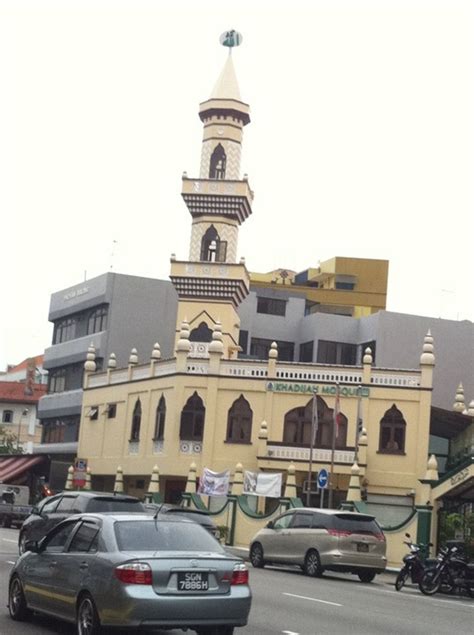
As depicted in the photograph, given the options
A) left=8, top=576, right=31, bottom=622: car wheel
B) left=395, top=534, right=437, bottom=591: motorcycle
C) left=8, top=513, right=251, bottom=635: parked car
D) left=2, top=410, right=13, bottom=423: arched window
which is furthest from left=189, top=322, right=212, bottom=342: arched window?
left=2, top=410, right=13, bottom=423: arched window

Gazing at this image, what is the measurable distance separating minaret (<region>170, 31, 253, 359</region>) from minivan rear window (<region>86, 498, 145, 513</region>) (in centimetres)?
2937

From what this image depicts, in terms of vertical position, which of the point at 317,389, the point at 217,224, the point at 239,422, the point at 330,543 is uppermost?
the point at 217,224

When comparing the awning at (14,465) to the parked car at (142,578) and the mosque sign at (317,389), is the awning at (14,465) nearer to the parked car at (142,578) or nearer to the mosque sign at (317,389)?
the mosque sign at (317,389)

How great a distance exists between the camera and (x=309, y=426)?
44.8m

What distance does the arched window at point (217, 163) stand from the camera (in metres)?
53.1

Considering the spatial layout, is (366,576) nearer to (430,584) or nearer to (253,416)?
(430,584)

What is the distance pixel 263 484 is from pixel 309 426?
673 cm

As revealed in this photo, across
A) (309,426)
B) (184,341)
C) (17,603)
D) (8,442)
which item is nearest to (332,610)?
(17,603)

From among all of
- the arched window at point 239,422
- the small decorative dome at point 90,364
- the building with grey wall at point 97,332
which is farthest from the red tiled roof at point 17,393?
the arched window at point 239,422

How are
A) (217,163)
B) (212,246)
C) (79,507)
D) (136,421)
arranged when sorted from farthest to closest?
(217,163) < (212,246) < (136,421) < (79,507)

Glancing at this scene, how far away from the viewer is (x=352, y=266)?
78.5m

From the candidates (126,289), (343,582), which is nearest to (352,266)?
(126,289)

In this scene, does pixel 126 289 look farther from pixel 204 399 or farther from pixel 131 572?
pixel 131 572

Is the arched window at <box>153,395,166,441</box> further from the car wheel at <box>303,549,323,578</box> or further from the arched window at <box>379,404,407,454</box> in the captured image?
the car wheel at <box>303,549,323,578</box>
